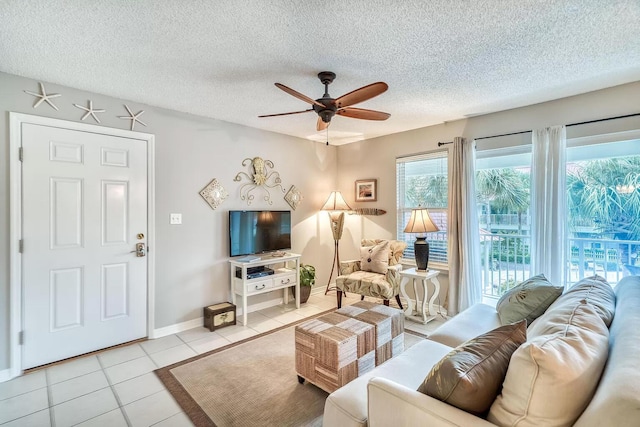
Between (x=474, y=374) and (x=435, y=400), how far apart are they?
6.6 inches

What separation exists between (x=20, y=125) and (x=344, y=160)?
3867 mm

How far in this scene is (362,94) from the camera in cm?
217

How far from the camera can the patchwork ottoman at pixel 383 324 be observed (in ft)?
7.59

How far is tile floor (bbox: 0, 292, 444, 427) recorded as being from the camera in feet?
6.39

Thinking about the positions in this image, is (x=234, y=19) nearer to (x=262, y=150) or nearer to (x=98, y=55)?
(x=98, y=55)

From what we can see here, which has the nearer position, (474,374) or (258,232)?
(474,374)

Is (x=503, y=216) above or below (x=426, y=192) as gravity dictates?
below

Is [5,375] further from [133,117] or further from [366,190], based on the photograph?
[366,190]

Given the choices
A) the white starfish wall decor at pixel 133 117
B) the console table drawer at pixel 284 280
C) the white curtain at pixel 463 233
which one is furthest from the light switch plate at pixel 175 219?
the white curtain at pixel 463 233

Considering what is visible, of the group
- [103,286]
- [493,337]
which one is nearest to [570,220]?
[493,337]

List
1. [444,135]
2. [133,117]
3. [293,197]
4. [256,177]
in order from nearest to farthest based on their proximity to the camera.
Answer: [133,117] → [444,135] → [256,177] → [293,197]

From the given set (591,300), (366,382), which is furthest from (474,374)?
(591,300)

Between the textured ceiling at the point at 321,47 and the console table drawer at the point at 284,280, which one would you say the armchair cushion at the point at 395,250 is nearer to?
the console table drawer at the point at 284,280

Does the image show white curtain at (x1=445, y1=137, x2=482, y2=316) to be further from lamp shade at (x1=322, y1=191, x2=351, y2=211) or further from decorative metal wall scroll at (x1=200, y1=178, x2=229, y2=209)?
decorative metal wall scroll at (x1=200, y1=178, x2=229, y2=209)
